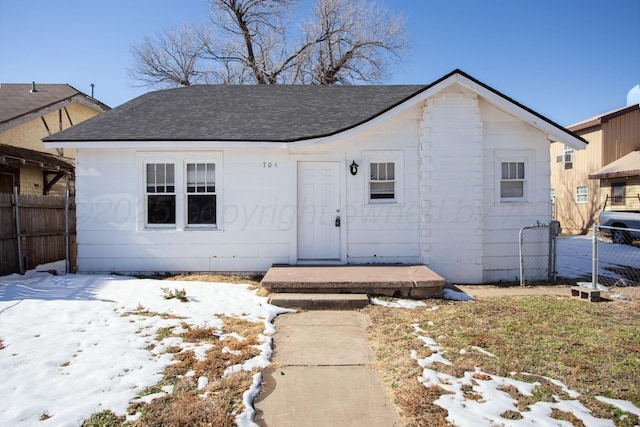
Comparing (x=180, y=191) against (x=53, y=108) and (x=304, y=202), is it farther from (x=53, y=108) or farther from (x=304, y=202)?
(x=53, y=108)

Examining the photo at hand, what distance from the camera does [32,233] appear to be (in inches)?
353

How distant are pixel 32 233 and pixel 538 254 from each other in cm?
1178

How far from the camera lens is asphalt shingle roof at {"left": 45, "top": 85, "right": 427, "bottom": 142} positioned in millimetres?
8516

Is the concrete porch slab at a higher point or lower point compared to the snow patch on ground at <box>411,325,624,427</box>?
higher

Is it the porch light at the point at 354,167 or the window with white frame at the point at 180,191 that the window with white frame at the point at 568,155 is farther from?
the window with white frame at the point at 180,191

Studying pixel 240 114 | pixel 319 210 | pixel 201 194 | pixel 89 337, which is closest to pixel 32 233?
pixel 201 194

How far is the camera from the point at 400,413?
3.08m

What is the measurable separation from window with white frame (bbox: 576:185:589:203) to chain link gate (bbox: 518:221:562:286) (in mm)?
14312

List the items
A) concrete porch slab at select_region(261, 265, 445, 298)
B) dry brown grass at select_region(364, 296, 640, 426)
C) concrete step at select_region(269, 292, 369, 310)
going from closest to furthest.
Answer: dry brown grass at select_region(364, 296, 640, 426) < concrete step at select_region(269, 292, 369, 310) < concrete porch slab at select_region(261, 265, 445, 298)

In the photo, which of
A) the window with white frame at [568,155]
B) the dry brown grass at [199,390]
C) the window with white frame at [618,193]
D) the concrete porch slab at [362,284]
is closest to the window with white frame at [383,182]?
the concrete porch slab at [362,284]

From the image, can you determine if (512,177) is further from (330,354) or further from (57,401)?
(57,401)

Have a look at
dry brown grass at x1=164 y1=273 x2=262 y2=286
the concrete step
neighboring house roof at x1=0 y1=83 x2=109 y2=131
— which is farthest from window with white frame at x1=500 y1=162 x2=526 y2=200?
neighboring house roof at x1=0 y1=83 x2=109 y2=131

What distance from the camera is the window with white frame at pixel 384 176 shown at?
8.62 metres

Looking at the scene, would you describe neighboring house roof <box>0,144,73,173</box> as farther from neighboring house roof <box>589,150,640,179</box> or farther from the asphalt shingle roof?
neighboring house roof <box>589,150,640,179</box>
